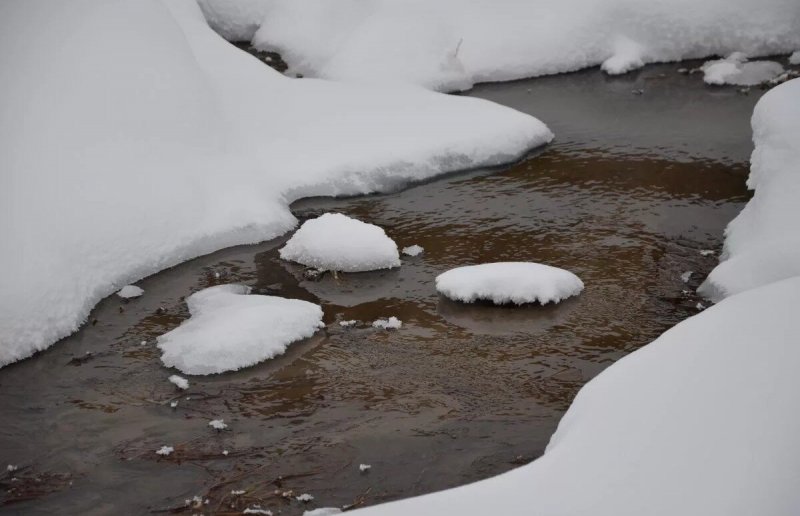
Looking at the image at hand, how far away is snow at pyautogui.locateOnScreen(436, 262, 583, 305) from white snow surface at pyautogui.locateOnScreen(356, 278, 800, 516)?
3006 millimetres

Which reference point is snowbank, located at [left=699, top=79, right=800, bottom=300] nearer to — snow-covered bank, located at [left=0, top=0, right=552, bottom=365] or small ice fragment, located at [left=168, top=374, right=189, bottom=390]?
snow-covered bank, located at [left=0, top=0, right=552, bottom=365]

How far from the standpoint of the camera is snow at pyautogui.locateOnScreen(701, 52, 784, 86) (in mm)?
15227

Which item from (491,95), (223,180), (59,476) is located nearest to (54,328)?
(59,476)

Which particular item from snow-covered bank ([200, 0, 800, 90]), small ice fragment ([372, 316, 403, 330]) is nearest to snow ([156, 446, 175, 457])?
small ice fragment ([372, 316, 403, 330])

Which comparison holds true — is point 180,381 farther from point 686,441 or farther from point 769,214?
point 769,214

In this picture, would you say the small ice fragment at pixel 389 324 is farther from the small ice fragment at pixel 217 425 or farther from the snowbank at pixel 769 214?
the snowbank at pixel 769 214

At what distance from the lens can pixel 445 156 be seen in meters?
12.5

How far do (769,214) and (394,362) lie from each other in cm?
416

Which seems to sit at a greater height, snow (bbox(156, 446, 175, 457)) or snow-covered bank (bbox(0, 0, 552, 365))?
snow-covered bank (bbox(0, 0, 552, 365))

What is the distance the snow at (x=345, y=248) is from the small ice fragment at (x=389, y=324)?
122cm

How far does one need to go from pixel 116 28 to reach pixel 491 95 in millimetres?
6536

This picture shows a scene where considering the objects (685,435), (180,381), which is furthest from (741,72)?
(685,435)

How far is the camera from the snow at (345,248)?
9.88 metres

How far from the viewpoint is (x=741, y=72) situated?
15.4 meters
